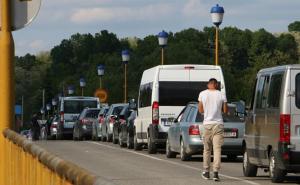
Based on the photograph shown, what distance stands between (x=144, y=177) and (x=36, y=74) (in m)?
179

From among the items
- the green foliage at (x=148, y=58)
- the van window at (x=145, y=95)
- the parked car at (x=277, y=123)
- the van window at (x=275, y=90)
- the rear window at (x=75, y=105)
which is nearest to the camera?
the parked car at (x=277, y=123)

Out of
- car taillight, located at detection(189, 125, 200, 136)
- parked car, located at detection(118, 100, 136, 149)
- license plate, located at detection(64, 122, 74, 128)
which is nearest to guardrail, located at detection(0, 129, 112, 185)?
car taillight, located at detection(189, 125, 200, 136)

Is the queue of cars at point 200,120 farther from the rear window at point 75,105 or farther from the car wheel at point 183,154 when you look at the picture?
the rear window at point 75,105

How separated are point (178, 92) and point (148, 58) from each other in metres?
101

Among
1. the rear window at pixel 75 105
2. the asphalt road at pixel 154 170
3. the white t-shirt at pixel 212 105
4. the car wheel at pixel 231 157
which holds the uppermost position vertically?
the white t-shirt at pixel 212 105

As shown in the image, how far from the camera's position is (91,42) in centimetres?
18738

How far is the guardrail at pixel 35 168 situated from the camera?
5840mm

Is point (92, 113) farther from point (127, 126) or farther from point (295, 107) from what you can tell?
point (295, 107)

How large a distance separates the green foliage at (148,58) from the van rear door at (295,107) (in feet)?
203

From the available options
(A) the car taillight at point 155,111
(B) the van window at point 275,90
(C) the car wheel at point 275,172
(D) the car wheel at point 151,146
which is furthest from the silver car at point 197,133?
(C) the car wheel at point 275,172

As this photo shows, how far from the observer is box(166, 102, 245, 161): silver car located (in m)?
26.3

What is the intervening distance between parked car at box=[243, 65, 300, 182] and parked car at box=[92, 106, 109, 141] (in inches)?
1030

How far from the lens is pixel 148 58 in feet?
433

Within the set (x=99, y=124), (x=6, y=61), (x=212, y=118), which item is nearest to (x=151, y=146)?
(x=212, y=118)
